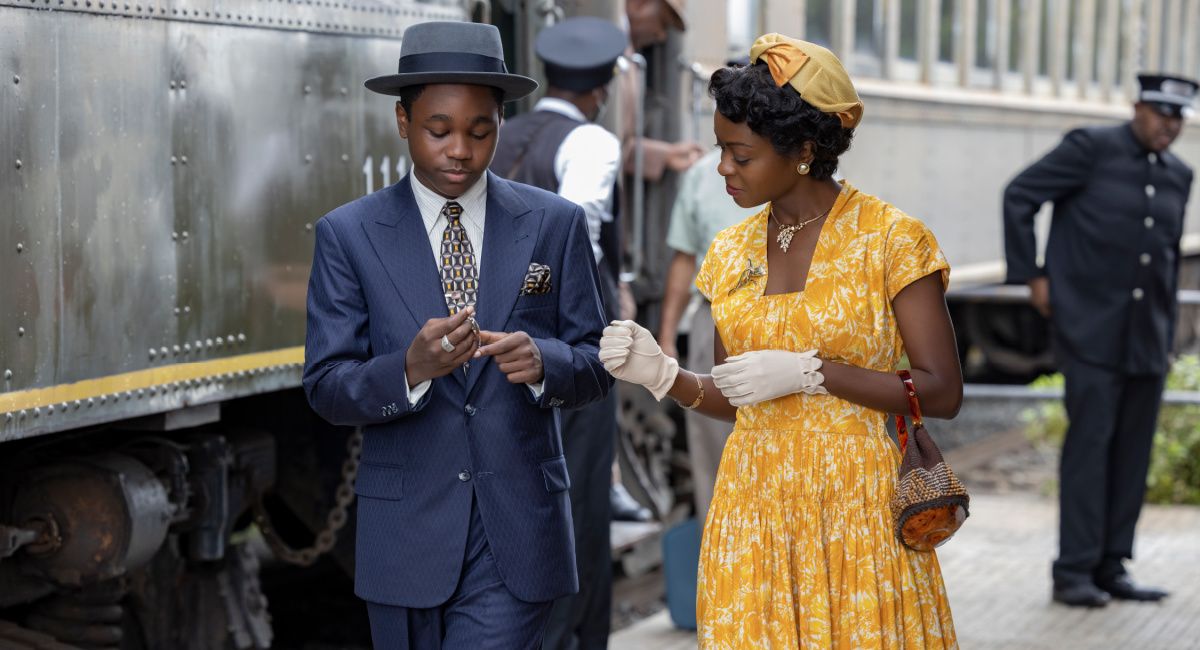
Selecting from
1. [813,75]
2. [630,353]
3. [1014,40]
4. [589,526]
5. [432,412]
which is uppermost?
[813,75]

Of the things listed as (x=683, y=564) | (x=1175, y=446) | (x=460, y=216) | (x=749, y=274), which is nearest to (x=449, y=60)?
(x=460, y=216)

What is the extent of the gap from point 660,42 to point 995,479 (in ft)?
13.0

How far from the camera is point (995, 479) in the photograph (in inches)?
403

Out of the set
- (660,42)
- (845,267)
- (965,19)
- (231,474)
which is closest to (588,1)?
(660,42)

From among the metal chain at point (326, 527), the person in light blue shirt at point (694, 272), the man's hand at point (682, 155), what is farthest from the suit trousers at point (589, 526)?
the man's hand at point (682, 155)

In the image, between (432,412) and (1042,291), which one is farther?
(1042,291)

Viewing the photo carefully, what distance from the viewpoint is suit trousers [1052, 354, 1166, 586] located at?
259 inches

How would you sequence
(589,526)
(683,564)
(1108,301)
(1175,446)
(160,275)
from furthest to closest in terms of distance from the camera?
(1175,446) → (1108,301) → (683,564) → (589,526) → (160,275)

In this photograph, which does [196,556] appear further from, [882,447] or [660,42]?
[660,42]

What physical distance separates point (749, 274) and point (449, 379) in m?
0.59

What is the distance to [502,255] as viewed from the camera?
3.26 metres

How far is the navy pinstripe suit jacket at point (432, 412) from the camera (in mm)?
3166

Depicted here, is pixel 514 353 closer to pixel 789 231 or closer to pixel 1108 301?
pixel 789 231

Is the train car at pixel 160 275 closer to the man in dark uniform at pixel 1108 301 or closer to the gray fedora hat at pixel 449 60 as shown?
the gray fedora hat at pixel 449 60
